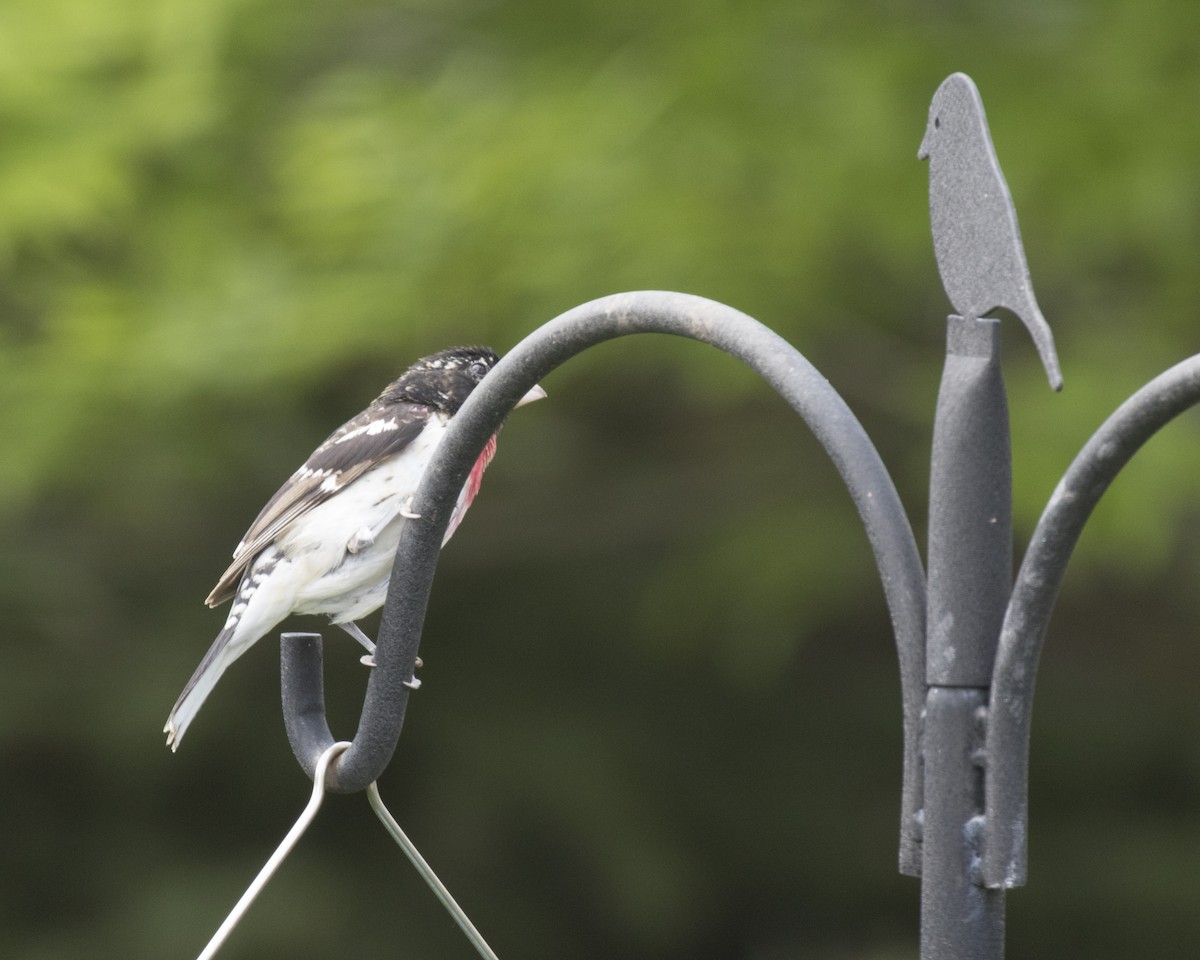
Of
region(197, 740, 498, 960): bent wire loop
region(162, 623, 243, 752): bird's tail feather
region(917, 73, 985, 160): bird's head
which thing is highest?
→ region(917, 73, 985, 160): bird's head

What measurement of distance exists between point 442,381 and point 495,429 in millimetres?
810

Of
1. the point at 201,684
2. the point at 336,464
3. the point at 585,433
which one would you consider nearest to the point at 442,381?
the point at 336,464

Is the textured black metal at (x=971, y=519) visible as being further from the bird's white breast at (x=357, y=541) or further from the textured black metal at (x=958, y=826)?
the bird's white breast at (x=357, y=541)

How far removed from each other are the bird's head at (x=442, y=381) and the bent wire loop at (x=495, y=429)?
619 millimetres

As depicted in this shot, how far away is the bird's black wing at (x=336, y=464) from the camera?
2646 mm

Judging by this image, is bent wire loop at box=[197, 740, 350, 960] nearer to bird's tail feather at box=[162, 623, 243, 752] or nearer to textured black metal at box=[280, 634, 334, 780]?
textured black metal at box=[280, 634, 334, 780]

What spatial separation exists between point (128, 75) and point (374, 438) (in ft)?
8.15

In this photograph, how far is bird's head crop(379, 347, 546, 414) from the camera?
2496 millimetres

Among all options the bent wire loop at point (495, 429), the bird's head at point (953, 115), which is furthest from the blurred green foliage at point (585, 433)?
the bird's head at point (953, 115)

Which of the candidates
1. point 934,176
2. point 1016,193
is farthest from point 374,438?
point 1016,193

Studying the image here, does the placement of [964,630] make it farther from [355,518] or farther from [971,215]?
[355,518]

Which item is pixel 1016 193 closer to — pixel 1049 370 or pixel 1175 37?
pixel 1175 37

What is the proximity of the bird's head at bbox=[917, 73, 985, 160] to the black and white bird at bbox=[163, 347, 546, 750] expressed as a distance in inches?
47.5

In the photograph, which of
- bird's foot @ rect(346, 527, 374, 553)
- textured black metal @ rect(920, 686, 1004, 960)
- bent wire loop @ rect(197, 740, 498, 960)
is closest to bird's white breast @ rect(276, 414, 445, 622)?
bird's foot @ rect(346, 527, 374, 553)
